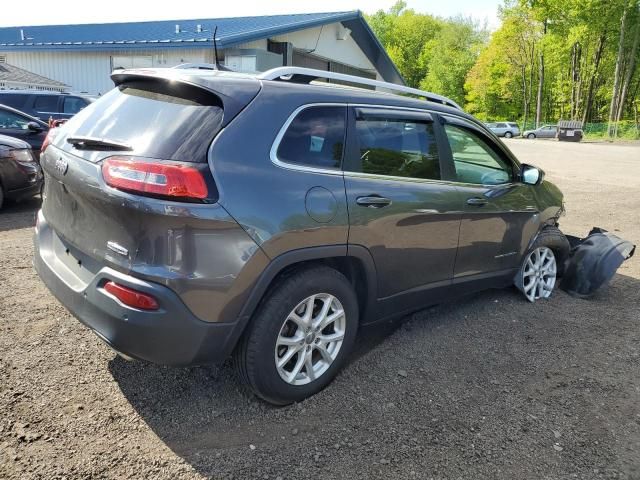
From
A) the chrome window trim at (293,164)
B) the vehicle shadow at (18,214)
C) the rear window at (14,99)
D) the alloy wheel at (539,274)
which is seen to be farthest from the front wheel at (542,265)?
the rear window at (14,99)

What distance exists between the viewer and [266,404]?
3.02 metres

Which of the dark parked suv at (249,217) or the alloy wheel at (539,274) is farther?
the alloy wheel at (539,274)

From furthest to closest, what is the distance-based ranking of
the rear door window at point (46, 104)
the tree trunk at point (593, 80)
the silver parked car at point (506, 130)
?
the tree trunk at point (593, 80) → the silver parked car at point (506, 130) → the rear door window at point (46, 104)

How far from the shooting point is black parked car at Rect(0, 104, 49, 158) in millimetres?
8781

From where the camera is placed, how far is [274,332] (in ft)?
9.03

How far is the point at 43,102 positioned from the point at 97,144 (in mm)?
10789

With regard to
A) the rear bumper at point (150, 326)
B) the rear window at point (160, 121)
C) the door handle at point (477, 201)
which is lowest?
the rear bumper at point (150, 326)

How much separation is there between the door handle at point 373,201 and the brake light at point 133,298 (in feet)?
4.24

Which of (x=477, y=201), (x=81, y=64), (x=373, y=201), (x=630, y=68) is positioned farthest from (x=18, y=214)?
→ (x=630, y=68)

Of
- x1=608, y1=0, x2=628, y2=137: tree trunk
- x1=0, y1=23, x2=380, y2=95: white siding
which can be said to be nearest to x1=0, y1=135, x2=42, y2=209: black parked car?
x1=0, y1=23, x2=380, y2=95: white siding

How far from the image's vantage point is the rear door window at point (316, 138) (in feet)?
9.20

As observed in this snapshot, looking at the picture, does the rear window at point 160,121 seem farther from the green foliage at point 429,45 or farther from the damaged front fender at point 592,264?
the green foliage at point 429,45

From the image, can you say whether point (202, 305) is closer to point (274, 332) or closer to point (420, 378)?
point (274, 332)

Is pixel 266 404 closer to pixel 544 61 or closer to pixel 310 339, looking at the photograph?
pixel 310 339
